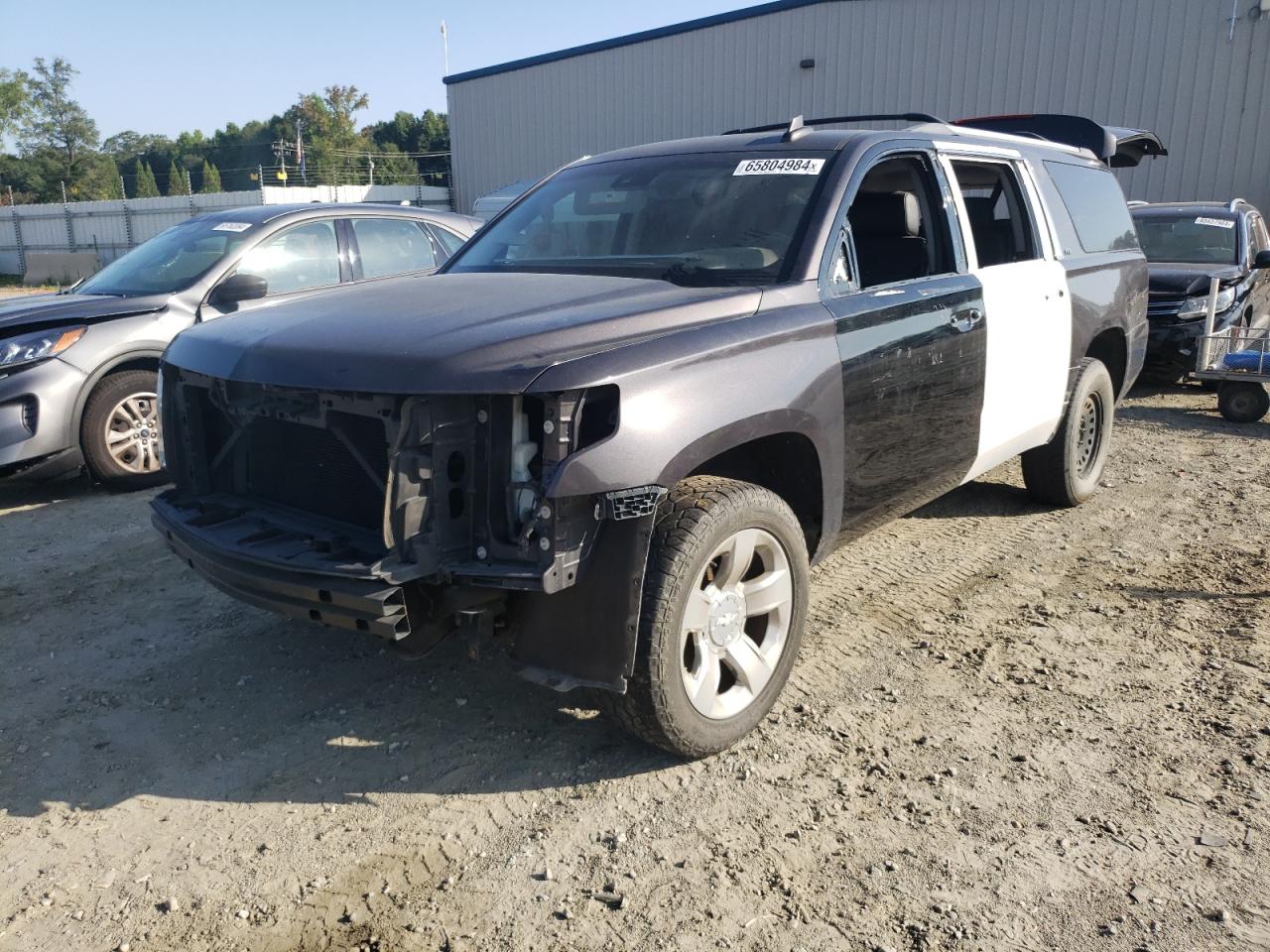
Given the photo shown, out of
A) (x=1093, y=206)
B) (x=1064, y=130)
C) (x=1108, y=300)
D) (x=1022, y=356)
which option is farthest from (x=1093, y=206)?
(x=1022, y=356)

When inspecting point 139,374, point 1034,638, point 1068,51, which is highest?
point 1068,51

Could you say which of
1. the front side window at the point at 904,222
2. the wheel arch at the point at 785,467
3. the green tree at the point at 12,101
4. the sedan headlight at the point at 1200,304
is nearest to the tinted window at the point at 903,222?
the front side window at the point at 904,222

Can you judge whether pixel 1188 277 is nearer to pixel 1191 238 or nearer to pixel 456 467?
pixel 1191 238

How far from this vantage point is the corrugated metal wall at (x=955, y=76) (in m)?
15.9

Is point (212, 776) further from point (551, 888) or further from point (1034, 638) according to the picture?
point (1034, 638)

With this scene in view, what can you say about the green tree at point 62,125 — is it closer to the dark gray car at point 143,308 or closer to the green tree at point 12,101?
the green tree at point 12,101

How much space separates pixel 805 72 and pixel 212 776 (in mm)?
20213

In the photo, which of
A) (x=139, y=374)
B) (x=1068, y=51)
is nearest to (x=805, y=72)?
(x=1068, y=51)

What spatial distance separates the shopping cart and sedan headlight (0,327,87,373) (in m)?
8.67

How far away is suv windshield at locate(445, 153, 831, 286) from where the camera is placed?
364 centimetres

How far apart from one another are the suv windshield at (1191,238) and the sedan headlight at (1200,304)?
982 mm

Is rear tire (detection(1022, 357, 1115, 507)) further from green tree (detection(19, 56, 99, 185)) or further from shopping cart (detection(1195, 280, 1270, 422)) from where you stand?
green tree (detection(19, 56, 99, 185))

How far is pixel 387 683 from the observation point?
376cm

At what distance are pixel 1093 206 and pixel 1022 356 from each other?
1625mm
